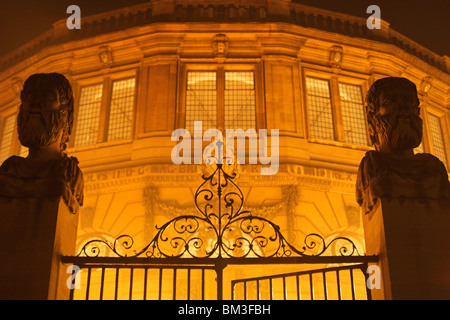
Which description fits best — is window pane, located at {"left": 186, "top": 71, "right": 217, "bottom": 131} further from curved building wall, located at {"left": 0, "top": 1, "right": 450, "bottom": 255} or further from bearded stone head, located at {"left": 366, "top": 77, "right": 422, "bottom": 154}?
bearded stone head, located at {"left": 366, "top": 77, "right": 422, "bottom": 154}

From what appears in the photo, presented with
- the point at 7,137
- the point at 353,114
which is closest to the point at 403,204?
the point at 353,114

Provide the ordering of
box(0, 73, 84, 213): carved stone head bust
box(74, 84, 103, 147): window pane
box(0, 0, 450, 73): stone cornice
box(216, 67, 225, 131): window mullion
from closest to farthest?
1. box(0, 73, 84, 213): carved stone head bust
2. box(216, 67, 225, 131): window mullion
3. box(74, 84, 103, 147): window pane
4. box(0, 0, 450, 73): stone cornice

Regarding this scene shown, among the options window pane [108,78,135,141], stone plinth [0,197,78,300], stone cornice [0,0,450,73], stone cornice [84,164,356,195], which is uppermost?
stone cornice [0,0,450,73]

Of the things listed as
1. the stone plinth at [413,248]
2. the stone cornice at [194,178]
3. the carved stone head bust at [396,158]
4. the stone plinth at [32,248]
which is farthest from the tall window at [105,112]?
the stone plinth at [413,248]

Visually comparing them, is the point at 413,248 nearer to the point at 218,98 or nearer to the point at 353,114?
the point at 218,98

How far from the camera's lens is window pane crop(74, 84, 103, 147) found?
83.0 feet

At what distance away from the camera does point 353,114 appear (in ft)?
84.9

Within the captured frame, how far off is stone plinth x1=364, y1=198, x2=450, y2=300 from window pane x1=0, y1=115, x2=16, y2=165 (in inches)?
919

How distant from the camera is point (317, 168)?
76.1ft

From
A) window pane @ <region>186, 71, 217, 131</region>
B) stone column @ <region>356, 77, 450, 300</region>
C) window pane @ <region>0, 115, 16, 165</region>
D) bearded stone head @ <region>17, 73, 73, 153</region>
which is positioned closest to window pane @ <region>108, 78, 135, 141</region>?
window pane @ <region>186, 71, 217, 131</region>

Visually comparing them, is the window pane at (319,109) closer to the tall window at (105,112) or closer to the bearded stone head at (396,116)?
the tall window at (105,112)

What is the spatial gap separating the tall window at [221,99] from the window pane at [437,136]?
362 inches
